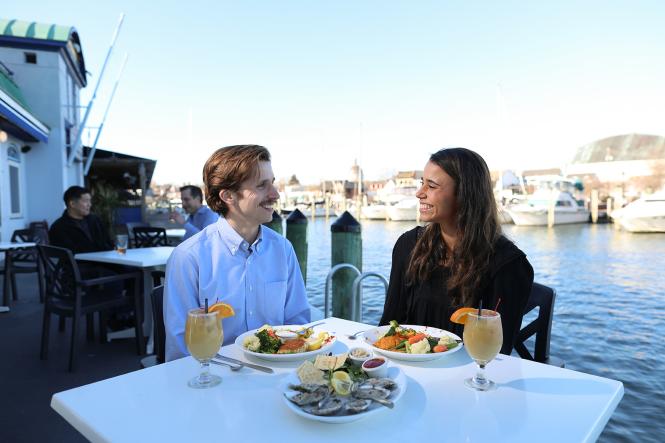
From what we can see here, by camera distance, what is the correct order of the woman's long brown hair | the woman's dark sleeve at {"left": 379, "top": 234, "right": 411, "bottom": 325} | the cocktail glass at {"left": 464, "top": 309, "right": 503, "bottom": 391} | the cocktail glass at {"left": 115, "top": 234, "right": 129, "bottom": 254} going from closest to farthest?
the cocktail glass at {"left": 464, "top": 309, "right": 503, "bottom": 391}
the woman's long brown hair
the woman's dark sleeve at {"left": 379, "top": 234, "right": 411, "bottom": 325}
the cocktail glass at {"left": 115, "top": 234, "right": 129, "bottom": 254}

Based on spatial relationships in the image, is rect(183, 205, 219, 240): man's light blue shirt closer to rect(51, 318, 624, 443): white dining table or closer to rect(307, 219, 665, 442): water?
rect(307, 219, 665, 442): water

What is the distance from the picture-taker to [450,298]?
7.53 ft

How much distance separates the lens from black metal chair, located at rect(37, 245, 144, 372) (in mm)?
3908

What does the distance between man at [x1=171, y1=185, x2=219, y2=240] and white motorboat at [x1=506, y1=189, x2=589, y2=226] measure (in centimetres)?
3173

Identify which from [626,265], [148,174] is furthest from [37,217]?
[626,265]

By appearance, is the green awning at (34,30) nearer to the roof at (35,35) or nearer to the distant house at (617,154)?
the roof at (35,35)

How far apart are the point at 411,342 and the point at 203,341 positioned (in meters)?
0.75

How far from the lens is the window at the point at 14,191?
402 inches

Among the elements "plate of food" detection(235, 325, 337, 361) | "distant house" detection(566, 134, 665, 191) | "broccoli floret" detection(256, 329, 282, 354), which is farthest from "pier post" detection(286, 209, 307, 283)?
"distant house" detection(566, 134, 665, 191)

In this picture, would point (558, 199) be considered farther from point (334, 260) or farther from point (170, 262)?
point (170, 262)

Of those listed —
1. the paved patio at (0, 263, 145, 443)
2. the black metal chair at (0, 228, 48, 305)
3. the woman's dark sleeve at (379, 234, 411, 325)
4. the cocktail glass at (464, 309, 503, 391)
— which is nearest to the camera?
the cocktail glass at (464, 309, 503, 391)

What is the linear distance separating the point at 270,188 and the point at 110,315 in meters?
3.76

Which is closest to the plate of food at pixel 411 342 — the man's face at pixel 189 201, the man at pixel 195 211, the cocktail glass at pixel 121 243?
the cocktail glass at pixel 121 243

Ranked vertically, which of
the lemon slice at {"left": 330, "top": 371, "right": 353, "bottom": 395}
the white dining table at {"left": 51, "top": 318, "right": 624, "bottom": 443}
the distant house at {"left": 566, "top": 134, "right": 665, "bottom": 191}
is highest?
the distant house at {"left": 566, "top": 134, "right": 665, "bottom": 191}
